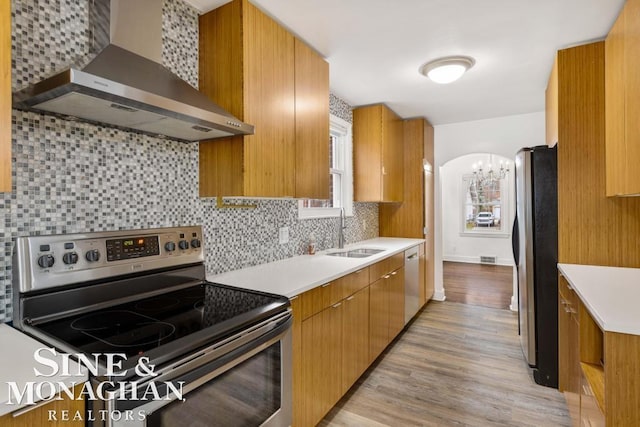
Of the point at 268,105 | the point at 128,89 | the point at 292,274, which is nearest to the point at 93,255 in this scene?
the point at 128,89

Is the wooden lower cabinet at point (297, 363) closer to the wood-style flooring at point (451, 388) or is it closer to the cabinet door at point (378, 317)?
the wood-style flooring at point (451, 388)

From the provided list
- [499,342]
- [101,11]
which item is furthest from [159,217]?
[499,342]

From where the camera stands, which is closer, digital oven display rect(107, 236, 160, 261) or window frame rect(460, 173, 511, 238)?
digital oven display rect(107, 236, 160, 261)

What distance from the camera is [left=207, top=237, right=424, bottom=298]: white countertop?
1.71 metres

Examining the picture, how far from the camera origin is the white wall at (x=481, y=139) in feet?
13.1

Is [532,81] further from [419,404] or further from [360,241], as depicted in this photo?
[419,404]

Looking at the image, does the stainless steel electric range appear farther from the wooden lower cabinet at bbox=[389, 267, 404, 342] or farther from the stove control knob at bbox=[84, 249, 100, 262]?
the wooden lower cabinet at bbox=[389, 267, 404, 342]

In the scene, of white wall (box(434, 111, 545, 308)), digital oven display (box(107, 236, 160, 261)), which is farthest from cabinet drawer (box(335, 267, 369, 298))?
white wall (box(434, 111, 545, 308))

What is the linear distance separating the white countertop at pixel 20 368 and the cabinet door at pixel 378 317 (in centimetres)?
200

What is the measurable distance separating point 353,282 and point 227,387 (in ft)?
4.04

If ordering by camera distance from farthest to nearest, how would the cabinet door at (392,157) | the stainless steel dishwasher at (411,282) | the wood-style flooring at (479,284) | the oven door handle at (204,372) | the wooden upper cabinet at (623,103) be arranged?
the wood-style flooring at (479,284)
the cabinet door at (392,157)
the stainless steel dishwasher at (411,282)
the wooden upper cabinet at (623,103)
the oven door handle at (204,372)

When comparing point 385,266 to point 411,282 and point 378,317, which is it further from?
point 411,282

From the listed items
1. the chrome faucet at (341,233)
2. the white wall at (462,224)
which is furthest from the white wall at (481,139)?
the white wall at (462,224)

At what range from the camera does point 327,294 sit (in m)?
1.96
